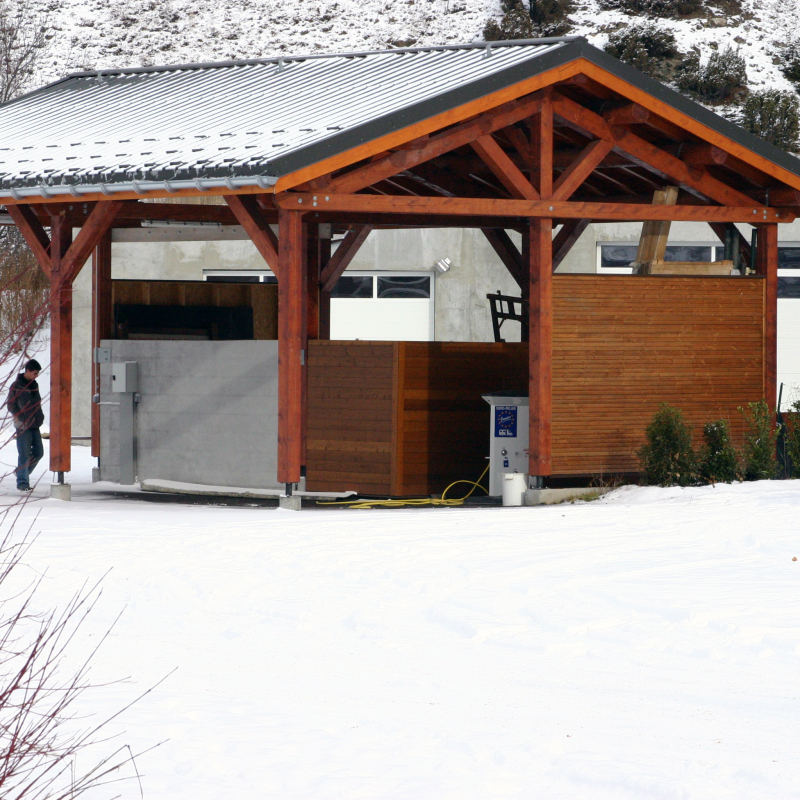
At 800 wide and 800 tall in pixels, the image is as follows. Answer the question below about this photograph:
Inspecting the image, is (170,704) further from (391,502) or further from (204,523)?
(391,502)

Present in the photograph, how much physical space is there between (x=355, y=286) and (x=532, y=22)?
21361 mm

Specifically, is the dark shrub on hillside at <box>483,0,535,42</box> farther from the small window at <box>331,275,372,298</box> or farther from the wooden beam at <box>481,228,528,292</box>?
the wooden beam at <box>481,228,528,292</box>

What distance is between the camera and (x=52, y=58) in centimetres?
4891

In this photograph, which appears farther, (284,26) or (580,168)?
(284,26)

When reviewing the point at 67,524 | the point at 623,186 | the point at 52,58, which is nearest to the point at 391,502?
the point at 67,524

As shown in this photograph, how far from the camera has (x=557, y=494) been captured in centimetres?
1310

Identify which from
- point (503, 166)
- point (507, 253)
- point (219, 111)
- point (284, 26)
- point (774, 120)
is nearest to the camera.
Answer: point (503, 166)

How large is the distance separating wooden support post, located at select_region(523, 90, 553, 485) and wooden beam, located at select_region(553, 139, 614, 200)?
133 millimetres

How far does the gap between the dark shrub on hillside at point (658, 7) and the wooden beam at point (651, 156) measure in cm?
3185

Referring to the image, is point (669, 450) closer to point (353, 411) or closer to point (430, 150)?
point (353, 411)

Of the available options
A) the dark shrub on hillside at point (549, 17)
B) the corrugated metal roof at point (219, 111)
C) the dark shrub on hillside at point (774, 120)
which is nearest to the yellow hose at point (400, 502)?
the corrugated metal roof at point (219, 111)

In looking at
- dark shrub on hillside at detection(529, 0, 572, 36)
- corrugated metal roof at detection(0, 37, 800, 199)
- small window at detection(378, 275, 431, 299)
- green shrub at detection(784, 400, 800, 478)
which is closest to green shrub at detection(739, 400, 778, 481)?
green shrub at detection(784, 400, 800, 478)

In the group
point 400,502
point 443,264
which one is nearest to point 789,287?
point 443,264

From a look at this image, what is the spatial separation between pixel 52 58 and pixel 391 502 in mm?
40692
